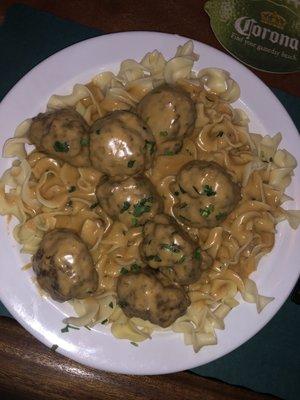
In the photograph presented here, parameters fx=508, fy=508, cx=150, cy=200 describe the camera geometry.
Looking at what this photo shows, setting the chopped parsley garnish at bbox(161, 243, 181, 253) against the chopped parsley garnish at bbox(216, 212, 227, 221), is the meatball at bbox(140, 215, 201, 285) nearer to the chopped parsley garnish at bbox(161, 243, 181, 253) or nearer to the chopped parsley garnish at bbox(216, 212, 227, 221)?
the chopped parsley garnish at bbox(161, 243, 181, 253)

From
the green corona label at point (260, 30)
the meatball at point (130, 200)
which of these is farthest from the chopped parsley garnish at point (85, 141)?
the green corona label at point (260, 30)

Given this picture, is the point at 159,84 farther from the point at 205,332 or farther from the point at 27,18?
the point at 205,332

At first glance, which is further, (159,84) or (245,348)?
(245,348)

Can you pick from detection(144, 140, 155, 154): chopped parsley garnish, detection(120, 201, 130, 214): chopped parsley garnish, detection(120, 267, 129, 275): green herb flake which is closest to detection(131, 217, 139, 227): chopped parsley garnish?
detection(120, 201, 130, 214): chopped parsley garnish

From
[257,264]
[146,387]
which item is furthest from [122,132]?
[146,387]

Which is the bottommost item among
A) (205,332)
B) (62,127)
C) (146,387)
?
(146,387)

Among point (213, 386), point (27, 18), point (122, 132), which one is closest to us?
point (122, 132)
